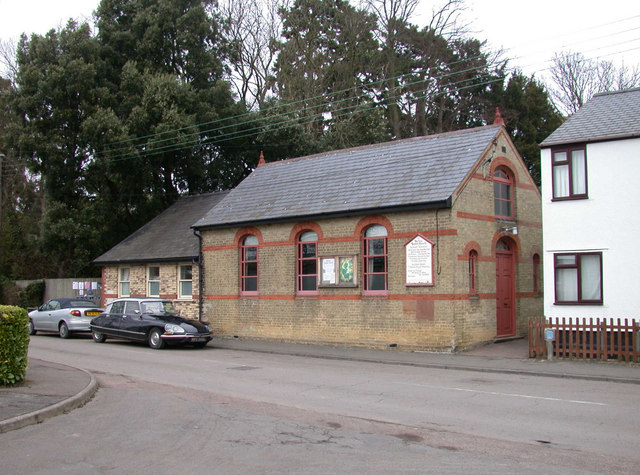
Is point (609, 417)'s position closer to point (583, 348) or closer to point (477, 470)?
point (477, 470)

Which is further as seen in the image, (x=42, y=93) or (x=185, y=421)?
(x=42, y=93)

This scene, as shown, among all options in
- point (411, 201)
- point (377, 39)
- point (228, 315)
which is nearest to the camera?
point (411, 201)

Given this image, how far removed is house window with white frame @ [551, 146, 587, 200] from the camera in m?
17.3

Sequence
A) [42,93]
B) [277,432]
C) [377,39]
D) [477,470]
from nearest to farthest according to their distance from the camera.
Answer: [477,470]
[277,432]
[42,93]
[377,39]

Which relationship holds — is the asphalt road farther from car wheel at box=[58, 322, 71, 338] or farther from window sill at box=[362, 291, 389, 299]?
car wheel at box=[58, 322, 71, 338]

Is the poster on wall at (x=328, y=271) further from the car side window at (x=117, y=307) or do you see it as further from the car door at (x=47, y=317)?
the car door at (x=47, y=317)

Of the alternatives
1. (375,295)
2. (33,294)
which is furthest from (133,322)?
(33,294)

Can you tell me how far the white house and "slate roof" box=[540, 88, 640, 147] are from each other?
0.03 metres

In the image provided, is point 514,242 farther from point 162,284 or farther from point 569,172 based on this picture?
point 162,284

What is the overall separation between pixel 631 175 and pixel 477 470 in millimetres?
12484

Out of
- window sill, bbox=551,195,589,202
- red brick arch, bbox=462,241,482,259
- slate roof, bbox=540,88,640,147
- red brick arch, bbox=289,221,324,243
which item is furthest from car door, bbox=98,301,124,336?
slate roof, bbox=540,88,640,147

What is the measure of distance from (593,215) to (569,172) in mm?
1374

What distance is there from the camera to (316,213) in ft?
69.2

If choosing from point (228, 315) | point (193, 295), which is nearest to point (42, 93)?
point (193, 295)
